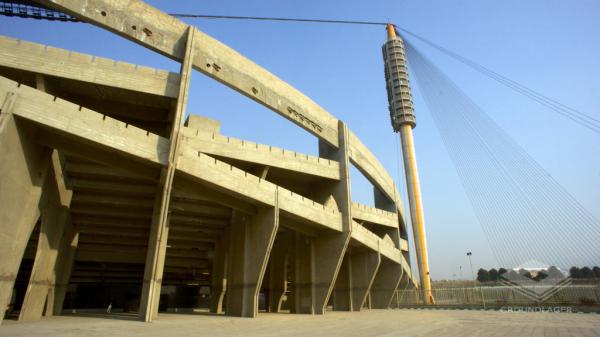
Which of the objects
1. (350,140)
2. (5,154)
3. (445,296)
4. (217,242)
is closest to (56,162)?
(5,154)

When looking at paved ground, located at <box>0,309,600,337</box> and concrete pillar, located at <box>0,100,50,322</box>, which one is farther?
concrete pillar, located at <box>0,100,50,322</box>

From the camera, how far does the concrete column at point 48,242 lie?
55.7 ft

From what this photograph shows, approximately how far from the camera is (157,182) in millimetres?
18625

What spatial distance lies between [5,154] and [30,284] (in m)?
8.14

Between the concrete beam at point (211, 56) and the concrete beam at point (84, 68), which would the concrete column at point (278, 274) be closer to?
the concrete beam at point (211, 56)

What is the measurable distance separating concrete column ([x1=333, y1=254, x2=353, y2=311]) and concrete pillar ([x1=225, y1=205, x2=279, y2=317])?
479 inches

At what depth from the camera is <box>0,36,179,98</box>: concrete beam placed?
48.4 feet

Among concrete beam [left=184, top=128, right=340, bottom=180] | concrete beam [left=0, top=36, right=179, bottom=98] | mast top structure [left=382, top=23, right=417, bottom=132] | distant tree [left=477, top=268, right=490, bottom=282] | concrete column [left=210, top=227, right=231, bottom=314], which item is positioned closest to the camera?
concrete beam [left=0, top=36, right=179, bottom=98]

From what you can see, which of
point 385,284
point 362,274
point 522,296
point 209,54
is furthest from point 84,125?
point 385,284

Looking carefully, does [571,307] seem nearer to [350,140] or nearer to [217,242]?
[350,140]

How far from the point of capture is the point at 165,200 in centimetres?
1594

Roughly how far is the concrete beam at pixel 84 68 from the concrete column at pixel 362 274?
847 inches

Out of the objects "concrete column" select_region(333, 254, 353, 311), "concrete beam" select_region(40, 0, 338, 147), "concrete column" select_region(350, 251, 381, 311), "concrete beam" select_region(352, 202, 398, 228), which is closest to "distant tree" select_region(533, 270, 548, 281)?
"concrete beam" select_region(352, 202, 398, 228)

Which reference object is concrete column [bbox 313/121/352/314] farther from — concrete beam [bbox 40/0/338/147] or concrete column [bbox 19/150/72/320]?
concrete column [bbox 19/150/72/320]
